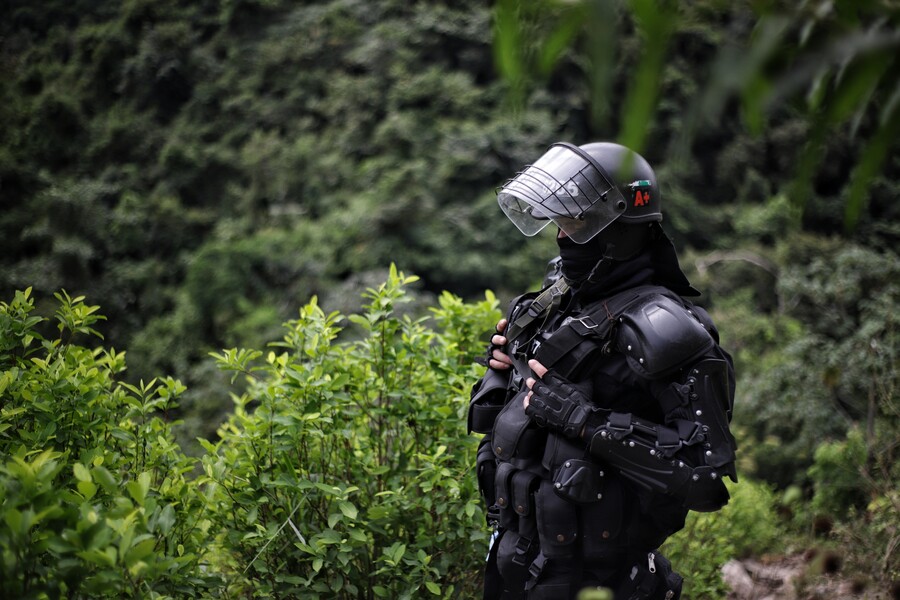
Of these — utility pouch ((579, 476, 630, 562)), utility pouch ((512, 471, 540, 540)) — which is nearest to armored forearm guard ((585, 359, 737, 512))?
utility pouch ((579, 476, 630, 562))

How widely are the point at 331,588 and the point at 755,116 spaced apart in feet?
7.54

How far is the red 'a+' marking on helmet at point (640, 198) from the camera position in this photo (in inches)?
93.6

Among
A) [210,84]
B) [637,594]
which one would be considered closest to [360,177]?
[210,84]

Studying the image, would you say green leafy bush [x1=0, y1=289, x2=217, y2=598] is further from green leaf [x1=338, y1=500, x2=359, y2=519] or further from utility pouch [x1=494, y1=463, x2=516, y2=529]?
utility pouch [x1=494, y1=463, x2=516, y2=529]

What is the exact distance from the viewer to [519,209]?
275 cm

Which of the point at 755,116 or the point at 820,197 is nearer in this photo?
the point at 755,116

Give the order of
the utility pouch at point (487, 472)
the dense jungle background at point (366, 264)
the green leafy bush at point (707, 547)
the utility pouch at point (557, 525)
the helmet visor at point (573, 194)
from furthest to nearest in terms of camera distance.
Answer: the green leafy bush at point (707, 547)
the utility pouch at point (487, 472)
the helmet visor at point (573, 194)
the utility pouch at point (557, 525)
the dense jungle background at point (366, 264)

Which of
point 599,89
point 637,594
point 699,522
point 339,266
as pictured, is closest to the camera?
point 599,89

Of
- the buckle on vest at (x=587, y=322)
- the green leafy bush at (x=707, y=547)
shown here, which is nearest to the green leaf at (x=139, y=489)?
the buckle on vest at (x=587, y=322)

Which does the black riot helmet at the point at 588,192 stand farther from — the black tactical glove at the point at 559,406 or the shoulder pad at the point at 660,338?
the black tactical glove at the point at 559,406

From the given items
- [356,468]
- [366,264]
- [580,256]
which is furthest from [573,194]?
[366,264]

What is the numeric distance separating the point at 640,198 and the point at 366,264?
32.8 feet

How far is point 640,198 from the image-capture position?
238 centimetres

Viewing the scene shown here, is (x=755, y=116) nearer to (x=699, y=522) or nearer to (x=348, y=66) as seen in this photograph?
(x=699, y=522)
